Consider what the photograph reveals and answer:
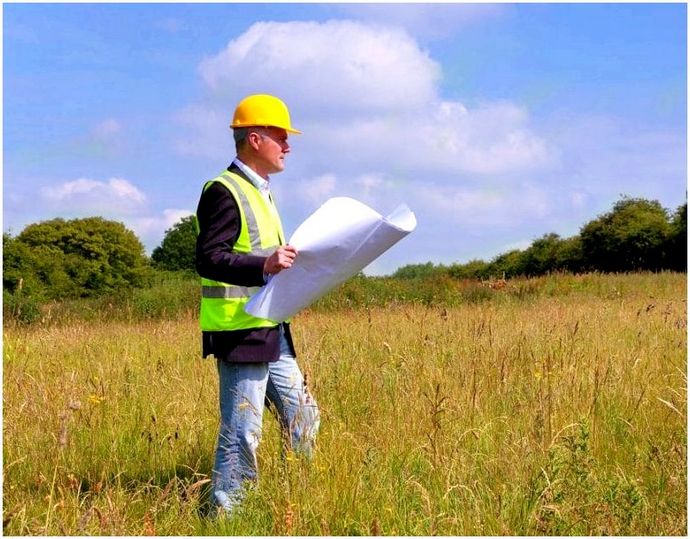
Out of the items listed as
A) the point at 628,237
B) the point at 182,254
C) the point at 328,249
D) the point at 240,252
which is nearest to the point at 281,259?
the point at 328,249

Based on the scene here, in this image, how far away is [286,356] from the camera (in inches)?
137

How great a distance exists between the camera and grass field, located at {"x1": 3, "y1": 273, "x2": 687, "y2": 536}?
313cm

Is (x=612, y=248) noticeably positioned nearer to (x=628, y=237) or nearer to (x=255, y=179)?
(x=628, y=237)

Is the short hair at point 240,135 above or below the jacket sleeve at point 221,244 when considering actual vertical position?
above

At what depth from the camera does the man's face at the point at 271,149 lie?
3393 mm

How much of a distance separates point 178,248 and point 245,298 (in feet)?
129

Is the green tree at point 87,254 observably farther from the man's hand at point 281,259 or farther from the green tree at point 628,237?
the man's hand at point 281,259

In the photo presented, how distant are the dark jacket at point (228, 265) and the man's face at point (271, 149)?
275mm

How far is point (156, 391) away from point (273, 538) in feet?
9.16

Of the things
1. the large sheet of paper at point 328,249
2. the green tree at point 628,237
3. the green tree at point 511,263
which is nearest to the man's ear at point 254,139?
the large sheet of paper at point 328,249

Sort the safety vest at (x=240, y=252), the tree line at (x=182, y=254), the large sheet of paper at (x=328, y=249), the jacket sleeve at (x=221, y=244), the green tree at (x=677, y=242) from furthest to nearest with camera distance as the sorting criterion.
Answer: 1. the tree line at (x=182, y=254)
2. the green tree at (x=677, y=242)
3. the safety vest at (x=240, y=252)
4. the jacket sleeve at (x=221, y=244)
5. the large sheet of paper at (x=328, y=249)

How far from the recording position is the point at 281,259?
3016mm

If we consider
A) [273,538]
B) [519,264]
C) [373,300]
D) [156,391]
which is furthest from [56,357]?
[519,264]

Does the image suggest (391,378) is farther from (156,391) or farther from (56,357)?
(56,357)
